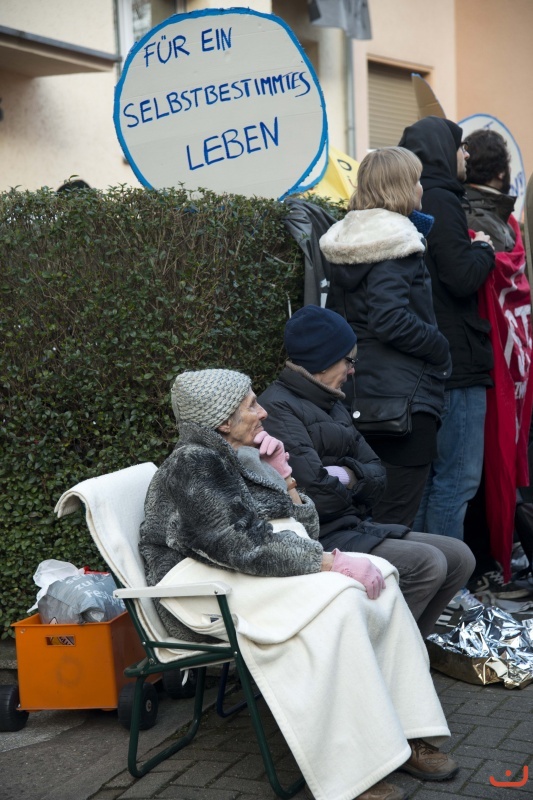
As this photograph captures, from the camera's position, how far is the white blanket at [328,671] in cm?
321

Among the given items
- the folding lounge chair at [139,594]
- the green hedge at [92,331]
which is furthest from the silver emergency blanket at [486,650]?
the green hedge at [92,331]

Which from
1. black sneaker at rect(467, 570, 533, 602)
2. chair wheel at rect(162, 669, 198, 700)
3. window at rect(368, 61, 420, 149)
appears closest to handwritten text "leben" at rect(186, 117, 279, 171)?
chair wheel at rect(162, 669, 198, 700)

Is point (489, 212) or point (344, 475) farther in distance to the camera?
point (489, 212)

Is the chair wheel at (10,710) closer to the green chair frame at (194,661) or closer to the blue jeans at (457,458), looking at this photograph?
the green chair frame at (194,661)

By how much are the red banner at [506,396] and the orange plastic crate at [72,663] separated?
235cm

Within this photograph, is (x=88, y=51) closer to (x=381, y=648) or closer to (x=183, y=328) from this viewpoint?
(x=183, y=328)

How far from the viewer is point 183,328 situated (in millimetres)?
4836

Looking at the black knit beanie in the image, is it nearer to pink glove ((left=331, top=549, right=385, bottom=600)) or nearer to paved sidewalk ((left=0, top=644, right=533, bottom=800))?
pink glove ((left=331, top=549, right=385, bottom=600))

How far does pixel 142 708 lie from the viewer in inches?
159

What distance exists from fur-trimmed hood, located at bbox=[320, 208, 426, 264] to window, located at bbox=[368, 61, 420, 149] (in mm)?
10397

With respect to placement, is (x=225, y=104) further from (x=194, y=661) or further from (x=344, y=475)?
(x=194, y=661)

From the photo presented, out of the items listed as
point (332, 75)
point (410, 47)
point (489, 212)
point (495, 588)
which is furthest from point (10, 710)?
point (410, 47)

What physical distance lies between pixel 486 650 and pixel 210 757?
1398 millimetres

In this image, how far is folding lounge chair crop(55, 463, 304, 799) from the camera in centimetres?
333
